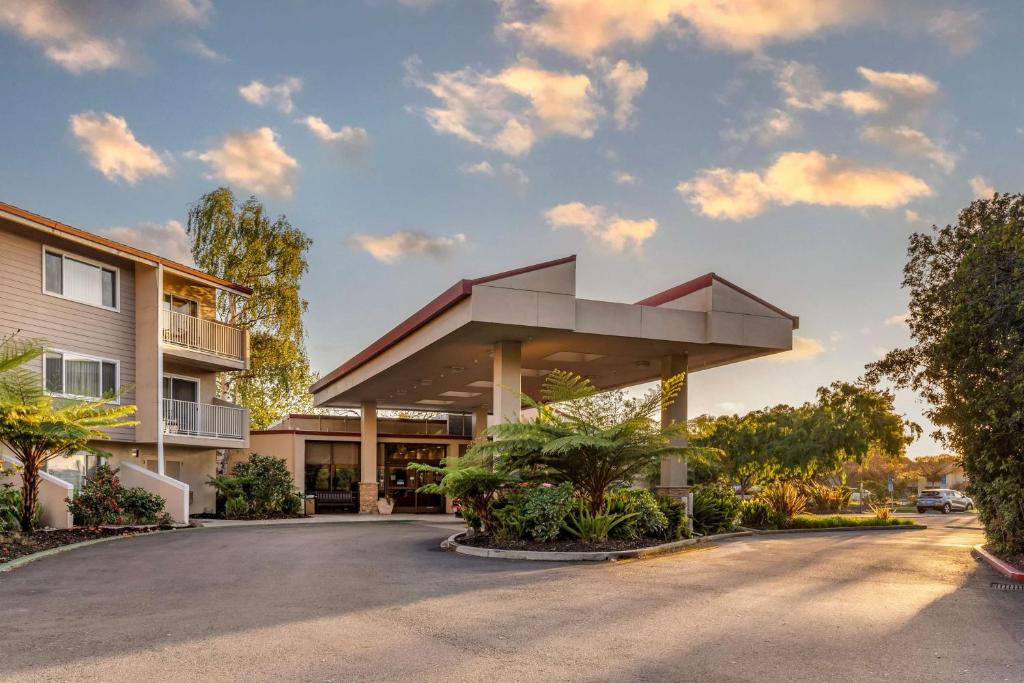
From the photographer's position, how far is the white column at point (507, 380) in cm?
1900

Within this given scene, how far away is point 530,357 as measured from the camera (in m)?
22.6

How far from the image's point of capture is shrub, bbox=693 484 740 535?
2042cm

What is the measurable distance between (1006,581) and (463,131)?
48.0ft

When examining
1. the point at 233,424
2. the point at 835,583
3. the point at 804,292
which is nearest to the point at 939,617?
the point at 835,583

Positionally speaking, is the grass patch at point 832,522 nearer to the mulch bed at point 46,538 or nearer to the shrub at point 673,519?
the shrub at point 673,519

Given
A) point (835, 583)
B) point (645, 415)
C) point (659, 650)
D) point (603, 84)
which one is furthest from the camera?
point (603, 84)

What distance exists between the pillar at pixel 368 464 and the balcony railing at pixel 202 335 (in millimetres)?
6929

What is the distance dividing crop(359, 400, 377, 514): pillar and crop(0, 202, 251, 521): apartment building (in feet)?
19.4

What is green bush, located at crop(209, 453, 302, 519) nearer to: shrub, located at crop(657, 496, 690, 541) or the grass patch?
shrub, located at crop(657, 496, 690, 541)

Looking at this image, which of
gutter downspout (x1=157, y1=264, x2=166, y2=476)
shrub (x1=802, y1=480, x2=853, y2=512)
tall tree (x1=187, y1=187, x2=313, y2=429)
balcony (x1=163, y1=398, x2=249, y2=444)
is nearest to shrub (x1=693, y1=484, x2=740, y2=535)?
shrub (x1=802, y1=480, x2=853, y2=512)

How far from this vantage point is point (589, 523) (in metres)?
15.5

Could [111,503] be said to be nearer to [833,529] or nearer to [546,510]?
[546,510]

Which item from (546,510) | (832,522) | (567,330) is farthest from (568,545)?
(832,522)

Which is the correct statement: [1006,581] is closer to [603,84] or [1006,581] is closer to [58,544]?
[603,84]
